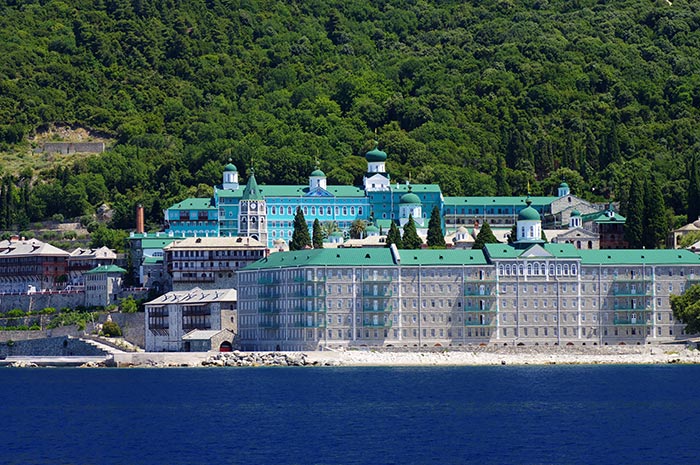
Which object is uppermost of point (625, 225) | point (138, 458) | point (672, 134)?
point (672, 134)

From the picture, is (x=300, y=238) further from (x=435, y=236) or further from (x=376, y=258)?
(x=376, y=258)

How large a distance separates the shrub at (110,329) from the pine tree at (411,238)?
23234mm

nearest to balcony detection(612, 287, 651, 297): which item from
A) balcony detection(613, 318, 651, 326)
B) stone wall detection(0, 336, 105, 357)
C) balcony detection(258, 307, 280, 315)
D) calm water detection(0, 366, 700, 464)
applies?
balcony detection(613, 318, 651, 326)

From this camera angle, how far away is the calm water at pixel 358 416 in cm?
Answer: 6506

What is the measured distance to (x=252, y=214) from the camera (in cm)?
14262

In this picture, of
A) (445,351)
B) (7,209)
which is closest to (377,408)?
(445,351)

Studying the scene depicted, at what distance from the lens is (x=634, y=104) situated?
644 feet

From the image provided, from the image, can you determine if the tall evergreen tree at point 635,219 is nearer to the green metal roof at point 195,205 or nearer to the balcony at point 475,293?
the balcony at point 475,293

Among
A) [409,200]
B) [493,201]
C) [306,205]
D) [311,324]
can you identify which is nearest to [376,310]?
[311,324]

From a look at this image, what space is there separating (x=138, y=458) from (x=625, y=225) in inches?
3071

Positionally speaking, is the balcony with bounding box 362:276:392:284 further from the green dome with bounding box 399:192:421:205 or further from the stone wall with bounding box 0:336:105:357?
the green dome with bounding box 399:192:421:205

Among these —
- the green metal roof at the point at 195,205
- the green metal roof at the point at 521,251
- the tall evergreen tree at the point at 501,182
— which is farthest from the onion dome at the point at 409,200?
the green metal roof at the point at 521,251

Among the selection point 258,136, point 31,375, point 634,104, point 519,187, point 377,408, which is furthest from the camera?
point 634,104

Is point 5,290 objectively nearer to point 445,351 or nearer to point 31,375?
point 31,375
